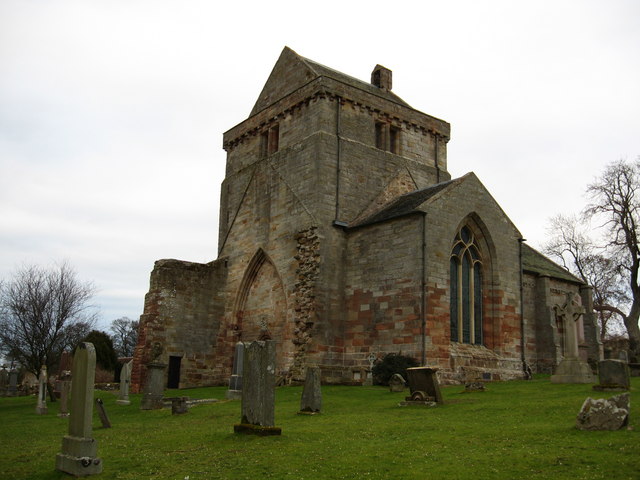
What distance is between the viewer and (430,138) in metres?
30.8

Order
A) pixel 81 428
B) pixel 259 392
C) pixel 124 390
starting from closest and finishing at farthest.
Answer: pixel 81 428 → pixel 259 392 → pixel 124 390

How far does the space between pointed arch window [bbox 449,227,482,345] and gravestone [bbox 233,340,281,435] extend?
13.3m

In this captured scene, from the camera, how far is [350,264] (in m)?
25.2

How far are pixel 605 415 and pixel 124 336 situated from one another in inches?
2878

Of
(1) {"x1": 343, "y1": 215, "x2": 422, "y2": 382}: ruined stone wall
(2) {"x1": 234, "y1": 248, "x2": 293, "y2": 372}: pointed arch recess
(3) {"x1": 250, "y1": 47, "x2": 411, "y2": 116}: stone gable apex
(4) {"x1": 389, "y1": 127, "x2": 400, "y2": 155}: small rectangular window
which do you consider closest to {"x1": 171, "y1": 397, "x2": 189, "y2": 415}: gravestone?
(1) {"x1": 343, "y1": 215, "x2": 422, "y2": 382}: ruined stone wall

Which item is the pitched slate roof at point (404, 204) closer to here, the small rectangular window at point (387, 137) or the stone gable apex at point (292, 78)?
the small rectangular window at point (387, 137)

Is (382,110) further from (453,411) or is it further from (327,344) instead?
(453,411)

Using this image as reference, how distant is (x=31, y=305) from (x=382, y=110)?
1832cm

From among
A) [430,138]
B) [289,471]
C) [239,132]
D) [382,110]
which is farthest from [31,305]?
[289,471]

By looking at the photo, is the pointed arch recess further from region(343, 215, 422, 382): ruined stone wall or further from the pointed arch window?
the pointed arch window

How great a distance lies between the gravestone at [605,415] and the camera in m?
9.60

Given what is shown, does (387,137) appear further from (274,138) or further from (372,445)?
(372,445)

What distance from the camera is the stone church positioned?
23.0 metres

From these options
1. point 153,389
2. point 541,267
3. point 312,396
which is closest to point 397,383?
point 312,396
